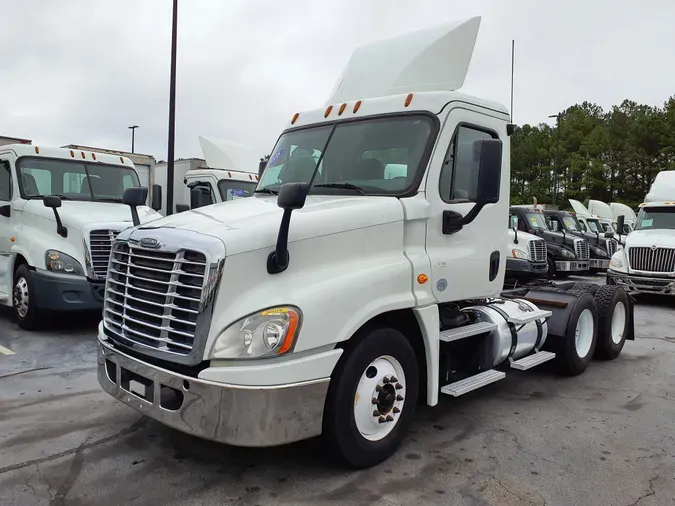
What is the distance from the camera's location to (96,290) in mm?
7566

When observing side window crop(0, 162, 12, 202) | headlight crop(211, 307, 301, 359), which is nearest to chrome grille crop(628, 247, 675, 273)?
headlight crop(211, 307, 301, 359)

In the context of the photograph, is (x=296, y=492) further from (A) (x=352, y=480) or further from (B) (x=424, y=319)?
(B) (x=424, y=319)

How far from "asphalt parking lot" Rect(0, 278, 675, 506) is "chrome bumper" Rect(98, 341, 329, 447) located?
43 centimetres

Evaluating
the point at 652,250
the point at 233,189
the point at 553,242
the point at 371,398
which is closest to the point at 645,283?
the point at 652,250

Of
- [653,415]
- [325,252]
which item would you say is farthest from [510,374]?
[325,252]

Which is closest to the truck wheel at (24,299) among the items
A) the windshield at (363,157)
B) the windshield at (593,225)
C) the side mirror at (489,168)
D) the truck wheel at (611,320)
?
the windshield at (363,157)

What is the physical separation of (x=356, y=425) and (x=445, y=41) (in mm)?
3370

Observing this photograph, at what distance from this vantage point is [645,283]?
12.1 meters

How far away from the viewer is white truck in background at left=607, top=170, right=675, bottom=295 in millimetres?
11891

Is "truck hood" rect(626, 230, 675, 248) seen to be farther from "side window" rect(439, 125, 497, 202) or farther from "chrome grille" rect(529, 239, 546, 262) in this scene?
"side window" rect(439, 125, 497, 202)

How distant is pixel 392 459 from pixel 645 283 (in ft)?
33.5

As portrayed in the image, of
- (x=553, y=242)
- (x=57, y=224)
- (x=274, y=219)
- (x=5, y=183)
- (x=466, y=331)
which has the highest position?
(x=5, y=183)

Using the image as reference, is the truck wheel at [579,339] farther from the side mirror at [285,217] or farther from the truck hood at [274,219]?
the side mirror at [285,217]

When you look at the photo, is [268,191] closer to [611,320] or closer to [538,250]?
[611,320]
